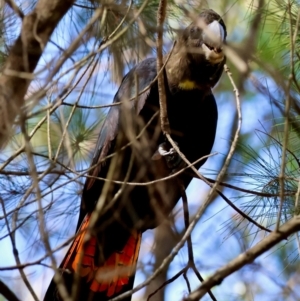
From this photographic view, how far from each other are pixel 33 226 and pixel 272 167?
2.50ft

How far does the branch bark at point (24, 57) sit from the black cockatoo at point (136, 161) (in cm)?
66

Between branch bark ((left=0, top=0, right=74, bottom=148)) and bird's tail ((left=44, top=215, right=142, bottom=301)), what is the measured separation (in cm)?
88

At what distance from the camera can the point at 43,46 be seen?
1.33 m

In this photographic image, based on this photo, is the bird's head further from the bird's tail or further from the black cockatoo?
the bird's tail

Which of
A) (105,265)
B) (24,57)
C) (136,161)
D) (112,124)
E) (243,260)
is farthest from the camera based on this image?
(105,265)

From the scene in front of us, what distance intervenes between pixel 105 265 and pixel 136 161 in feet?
1.70

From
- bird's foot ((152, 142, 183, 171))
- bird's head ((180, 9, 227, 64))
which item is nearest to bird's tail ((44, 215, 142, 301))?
bird's foot ((152, 142, 183, 171))

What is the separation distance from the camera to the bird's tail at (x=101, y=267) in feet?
7.15

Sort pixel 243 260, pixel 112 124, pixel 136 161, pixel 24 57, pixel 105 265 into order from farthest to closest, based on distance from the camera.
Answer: pixel 105 265, pixel 112 124, pixel 136 161, pixel 24 57, pixel 243 260

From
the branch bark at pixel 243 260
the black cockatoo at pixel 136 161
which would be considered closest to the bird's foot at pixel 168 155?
the black cockatoo at pixel 136 161

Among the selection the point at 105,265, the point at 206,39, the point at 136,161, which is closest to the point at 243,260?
the point at 136,161

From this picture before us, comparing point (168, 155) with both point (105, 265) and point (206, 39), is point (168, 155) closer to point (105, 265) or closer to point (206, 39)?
point (206, 39)

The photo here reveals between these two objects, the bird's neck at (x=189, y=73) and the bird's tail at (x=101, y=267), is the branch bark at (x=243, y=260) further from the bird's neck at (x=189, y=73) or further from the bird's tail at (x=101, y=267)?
the bird's neck at (x=189, y=73)

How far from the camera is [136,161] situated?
78.6 inches
